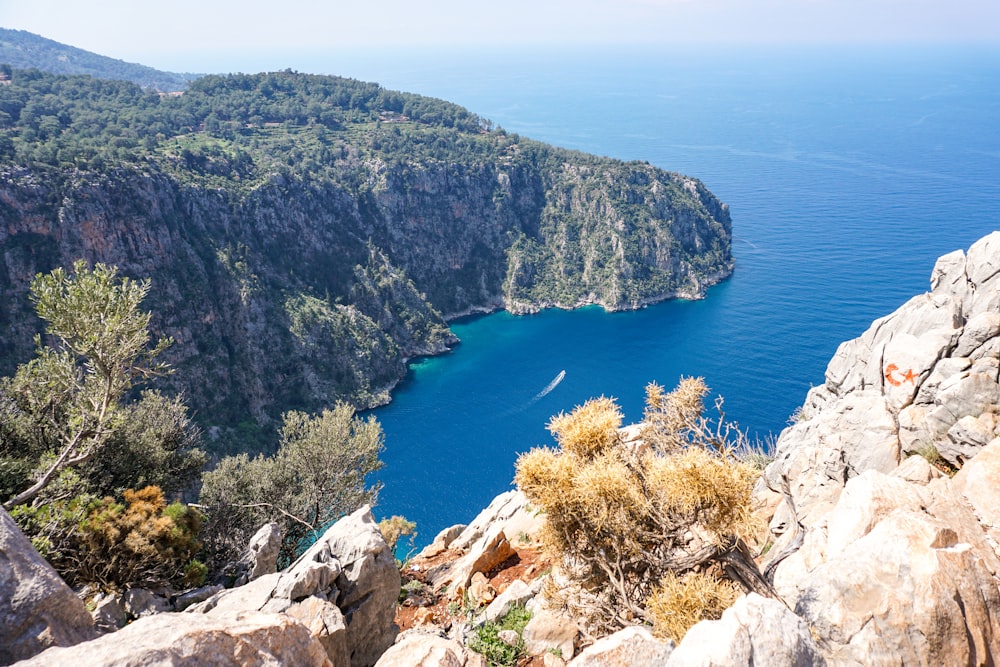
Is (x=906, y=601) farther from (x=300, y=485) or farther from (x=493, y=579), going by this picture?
(x=300, y=485)

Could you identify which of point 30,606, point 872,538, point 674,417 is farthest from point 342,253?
point 872,538

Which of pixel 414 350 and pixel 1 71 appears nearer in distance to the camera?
pixel 414 350

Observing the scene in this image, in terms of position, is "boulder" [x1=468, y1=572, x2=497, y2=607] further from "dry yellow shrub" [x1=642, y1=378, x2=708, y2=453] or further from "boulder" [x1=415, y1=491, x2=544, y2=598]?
"dry yellow shrub" [x1=642, y1=378, x2=708, y2=453]

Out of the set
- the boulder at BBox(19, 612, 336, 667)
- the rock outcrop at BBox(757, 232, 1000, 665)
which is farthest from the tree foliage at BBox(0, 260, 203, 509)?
the rock outcrop at BBox(757, 232, 1000, 665)

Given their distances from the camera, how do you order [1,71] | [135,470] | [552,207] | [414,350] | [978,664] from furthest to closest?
[552,207] → [1,71] → [414,350] → [135,470] → [978,664]

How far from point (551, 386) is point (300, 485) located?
8043 cm

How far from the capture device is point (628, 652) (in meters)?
12.1

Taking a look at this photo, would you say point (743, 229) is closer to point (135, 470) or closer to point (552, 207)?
point (552, 207)

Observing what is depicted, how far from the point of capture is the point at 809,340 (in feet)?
393

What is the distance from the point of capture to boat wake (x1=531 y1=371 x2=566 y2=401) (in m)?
114

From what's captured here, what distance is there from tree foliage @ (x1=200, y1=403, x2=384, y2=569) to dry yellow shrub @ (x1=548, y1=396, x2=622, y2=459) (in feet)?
77.9

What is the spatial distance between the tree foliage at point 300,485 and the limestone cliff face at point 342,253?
6105 cm

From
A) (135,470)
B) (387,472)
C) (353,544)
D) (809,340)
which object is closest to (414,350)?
(387,472)

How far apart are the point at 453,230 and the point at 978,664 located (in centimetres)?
16217
